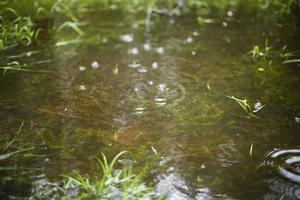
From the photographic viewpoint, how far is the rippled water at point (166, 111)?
8.03 ft

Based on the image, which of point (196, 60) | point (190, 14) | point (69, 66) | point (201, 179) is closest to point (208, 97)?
point (196, 60)

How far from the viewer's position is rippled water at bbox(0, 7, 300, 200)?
2447mm

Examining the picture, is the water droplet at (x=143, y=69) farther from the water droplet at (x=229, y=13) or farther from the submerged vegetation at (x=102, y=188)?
the water droplet at (x=229, y=13)

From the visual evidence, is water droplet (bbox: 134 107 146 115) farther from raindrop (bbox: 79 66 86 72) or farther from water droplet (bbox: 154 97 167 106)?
raindrop (bbox: 79 66 86 72)

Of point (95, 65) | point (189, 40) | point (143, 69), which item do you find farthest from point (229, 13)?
point (95, 65)

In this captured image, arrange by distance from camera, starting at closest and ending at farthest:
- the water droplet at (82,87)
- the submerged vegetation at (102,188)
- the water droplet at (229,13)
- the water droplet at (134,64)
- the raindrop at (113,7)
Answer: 1. the submerged vegetation at (102,188)
2. the water droplet at (82,87)
3. the water droplet at (134,64)
4. the water droplet at (229,13)
5. the raindrop at (113,7)

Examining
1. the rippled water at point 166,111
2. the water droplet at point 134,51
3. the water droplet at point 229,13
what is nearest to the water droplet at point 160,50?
the rippled water at point 166,111

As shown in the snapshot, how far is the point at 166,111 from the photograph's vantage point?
125 inches

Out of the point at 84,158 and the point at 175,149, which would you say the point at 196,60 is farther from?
the point at 84,158

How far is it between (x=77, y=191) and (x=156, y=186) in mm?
460

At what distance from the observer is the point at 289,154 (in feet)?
8.58

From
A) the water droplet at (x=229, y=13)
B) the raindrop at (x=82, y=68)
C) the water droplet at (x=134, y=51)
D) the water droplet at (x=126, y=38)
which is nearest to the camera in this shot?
the raindrop at (x=82, y=68)

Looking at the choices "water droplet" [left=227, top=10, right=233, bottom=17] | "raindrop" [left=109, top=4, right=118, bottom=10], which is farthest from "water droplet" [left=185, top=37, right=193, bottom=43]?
"raindrop" [left=109, top=4, right=118, bottom=10]

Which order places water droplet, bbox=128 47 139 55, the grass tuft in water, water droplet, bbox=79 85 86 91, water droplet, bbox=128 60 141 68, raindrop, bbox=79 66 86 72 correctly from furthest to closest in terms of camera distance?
1. water droplet, bbox=128 47 139 55
2. water droplet, bbox=128 60 141 68
3. raindrop, bbox=79 66 86 72
4. water droplet, bbox=79 85 86 91
5. the grass tuft in water
